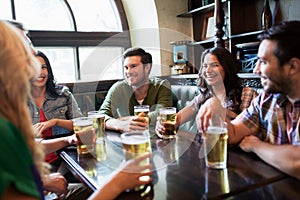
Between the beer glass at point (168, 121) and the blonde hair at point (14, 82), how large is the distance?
2.74 ft

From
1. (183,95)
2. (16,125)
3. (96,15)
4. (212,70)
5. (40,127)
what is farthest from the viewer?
(96,15)

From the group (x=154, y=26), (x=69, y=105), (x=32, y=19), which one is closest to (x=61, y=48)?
(x=32, y=19)

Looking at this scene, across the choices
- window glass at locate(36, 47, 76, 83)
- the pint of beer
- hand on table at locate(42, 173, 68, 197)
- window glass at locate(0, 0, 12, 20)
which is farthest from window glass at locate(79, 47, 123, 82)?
hand on table at locate(42, 173, 68, 197)

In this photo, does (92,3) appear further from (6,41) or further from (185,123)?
(6,41)

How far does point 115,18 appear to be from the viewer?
11.9 feet

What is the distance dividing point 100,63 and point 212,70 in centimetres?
195

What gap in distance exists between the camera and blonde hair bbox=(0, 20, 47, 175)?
62cm

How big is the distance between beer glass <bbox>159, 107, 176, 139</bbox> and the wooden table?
0.15 metres

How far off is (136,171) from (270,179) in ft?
1.40

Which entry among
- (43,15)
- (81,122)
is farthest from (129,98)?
(43,15)

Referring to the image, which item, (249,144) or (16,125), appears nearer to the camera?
(16,125)

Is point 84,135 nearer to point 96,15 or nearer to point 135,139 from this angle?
point 135,139

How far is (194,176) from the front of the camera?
0.93 metres

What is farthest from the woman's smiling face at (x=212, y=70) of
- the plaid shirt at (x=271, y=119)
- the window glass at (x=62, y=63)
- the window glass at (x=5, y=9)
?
the window glass at (x=5, y=9)
